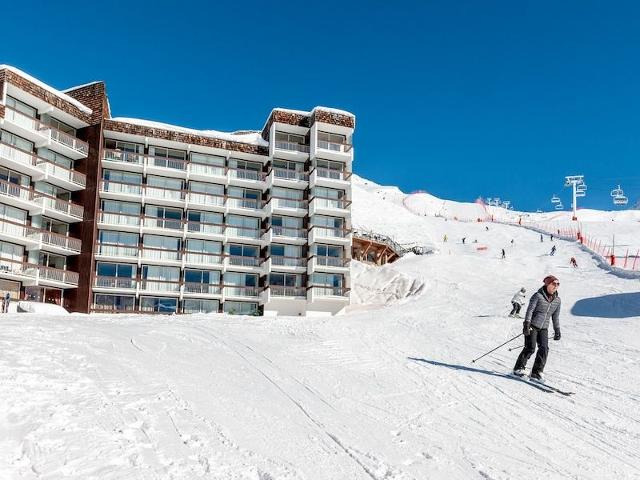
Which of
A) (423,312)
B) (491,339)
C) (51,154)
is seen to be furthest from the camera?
(51,154)

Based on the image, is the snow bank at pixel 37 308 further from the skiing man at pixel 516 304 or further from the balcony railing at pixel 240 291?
the skiing man at pixel 516 304

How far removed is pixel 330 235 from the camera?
49.7 m

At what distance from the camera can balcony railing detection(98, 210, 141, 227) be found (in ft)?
151

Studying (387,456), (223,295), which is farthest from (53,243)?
(387,456)

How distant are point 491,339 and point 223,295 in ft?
100

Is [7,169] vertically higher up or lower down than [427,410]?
higher up

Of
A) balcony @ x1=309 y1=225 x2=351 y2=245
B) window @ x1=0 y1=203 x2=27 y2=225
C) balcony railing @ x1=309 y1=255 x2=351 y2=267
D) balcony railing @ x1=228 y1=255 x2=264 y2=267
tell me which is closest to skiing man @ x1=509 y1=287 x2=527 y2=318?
balcony railing @ x1=309 y1=255 x2=351 y2=267

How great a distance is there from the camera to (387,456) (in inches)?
302

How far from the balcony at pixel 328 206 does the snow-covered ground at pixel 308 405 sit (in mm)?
28170

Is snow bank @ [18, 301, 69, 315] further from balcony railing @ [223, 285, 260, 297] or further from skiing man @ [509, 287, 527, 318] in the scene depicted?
skiing man @ [509, 287, 527, 318]

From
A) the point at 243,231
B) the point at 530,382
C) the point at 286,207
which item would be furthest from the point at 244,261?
the point at 530,382

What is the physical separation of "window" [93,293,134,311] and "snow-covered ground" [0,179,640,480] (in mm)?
25648

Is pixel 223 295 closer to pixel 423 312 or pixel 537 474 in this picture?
pixel 423 312

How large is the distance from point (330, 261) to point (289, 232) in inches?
162
